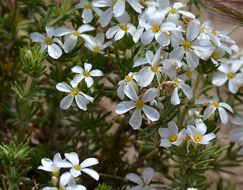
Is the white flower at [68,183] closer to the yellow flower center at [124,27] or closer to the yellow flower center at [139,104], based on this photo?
the yellow flower center at [139,104]

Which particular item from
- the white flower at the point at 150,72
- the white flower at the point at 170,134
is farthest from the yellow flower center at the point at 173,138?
the white flower at the point at 150,72

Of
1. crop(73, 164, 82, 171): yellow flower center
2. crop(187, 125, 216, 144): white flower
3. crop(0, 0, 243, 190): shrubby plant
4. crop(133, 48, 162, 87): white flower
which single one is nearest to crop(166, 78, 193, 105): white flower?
crop(0, 0, 243, 190): shrubby plant

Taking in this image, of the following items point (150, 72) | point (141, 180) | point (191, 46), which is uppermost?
point (191, 46)

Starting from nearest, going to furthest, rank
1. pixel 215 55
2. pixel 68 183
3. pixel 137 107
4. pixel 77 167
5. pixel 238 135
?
pixel 68 183
pixel 77 167
pixel 137 107
pixel 215 55
pixel 238 135

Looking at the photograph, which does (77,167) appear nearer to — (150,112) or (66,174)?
(66,174)

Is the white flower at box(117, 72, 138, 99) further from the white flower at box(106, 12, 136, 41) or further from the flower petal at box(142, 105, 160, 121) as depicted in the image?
the white flower at box(106, 12, 136, 41)

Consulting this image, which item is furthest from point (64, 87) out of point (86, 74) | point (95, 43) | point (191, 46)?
point (191, 46)
